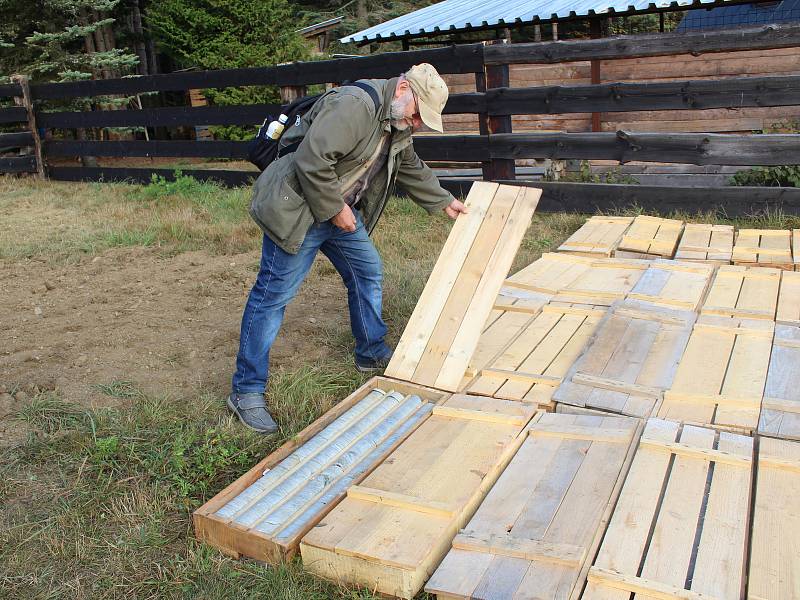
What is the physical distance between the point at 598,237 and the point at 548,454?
355 cm

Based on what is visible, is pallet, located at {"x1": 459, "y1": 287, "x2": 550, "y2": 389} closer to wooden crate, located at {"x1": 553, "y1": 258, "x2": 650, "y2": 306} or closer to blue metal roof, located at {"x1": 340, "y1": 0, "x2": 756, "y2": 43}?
wooden crate, located at {"x1": 553, "y1": 258, "x2": 650, "y2": 306}

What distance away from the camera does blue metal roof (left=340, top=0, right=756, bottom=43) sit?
11.7m

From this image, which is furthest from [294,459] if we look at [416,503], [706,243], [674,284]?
[706,243]

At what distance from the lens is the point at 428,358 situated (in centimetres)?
406

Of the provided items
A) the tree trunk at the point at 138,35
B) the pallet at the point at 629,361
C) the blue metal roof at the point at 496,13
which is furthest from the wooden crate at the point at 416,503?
the tree trunk at the point at 138,35

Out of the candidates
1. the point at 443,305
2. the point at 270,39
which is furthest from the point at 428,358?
the point at 270,39

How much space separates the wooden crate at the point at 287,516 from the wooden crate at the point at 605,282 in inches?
74.8

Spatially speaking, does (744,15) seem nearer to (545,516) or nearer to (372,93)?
(372,93)

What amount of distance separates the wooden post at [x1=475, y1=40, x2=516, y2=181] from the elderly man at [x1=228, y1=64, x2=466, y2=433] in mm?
4076

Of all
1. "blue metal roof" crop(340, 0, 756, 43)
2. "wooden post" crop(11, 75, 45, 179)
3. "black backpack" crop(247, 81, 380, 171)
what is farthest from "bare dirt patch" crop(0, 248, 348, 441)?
"blue metal roof" crop(340, 0, 756, 43)

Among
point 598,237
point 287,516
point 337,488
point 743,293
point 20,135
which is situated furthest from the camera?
point 20,135

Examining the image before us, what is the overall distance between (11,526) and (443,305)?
2348 millimetres

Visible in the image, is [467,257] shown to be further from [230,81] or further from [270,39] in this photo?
[270,39]

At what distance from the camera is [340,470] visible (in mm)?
3230
